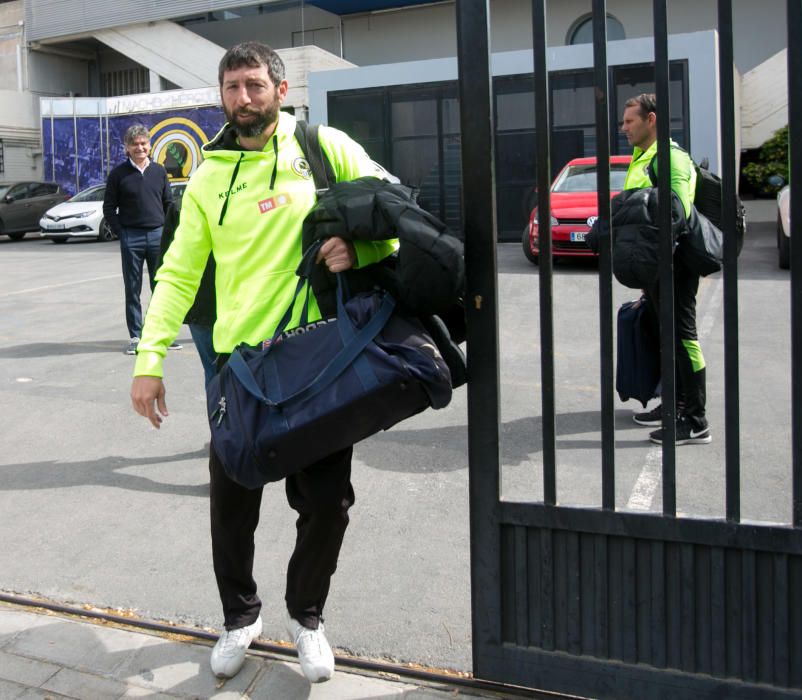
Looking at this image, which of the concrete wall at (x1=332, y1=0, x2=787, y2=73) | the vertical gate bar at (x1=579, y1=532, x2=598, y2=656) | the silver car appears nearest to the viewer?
the vertical gate bar at (x1=579, y1=532, x2=598, y2=656)

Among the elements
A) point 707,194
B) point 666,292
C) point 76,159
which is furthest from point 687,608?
point 76,159

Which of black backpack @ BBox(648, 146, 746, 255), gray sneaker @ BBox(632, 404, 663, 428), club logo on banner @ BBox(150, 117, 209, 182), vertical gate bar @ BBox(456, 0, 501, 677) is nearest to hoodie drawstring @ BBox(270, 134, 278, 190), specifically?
vertical gate bar @ BBox(456, 0, 501, 677)

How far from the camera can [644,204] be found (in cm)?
484

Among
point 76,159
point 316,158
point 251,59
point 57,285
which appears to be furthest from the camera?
point 76,159

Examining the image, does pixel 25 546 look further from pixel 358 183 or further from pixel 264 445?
pixel 358 183

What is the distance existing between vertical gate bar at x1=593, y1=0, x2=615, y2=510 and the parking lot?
3.23 feet

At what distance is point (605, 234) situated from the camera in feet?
8.05

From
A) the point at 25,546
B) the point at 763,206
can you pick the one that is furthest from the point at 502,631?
the point at 763,206

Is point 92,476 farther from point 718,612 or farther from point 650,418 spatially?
point 718,612

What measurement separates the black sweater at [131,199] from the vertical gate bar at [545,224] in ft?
20.7

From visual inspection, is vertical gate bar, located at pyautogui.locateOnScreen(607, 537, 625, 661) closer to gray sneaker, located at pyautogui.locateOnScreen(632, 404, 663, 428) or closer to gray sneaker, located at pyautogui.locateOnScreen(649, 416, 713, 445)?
gray sneaker, located at pyautogui.locateOnScreen(649, 416, 713, 445)

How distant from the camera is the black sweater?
8234 mm

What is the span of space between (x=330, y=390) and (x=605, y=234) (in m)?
0.84

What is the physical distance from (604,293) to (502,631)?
103cm
